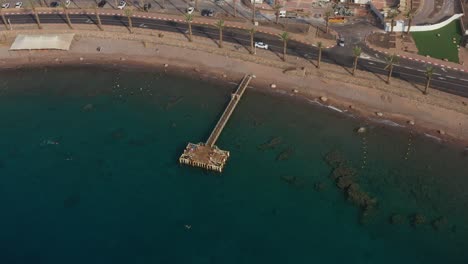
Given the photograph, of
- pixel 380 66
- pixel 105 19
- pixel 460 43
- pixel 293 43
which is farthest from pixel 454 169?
pixel 105 19

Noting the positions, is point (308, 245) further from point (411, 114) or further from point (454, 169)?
point (411, 114)

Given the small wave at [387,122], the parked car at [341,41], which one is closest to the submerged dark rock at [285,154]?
the small wave at [387,122]

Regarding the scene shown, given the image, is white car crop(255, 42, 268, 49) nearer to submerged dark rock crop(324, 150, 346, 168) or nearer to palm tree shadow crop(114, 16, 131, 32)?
palm tree shadow crop(114, 16, 131, 32)

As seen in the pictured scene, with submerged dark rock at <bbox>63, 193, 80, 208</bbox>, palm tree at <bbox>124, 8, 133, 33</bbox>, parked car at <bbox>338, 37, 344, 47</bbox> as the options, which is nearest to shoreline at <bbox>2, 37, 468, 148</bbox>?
palm tree at <bbox>124, 8, 133, 33</bbox>

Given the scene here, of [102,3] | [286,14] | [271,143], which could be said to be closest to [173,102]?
[271,143]

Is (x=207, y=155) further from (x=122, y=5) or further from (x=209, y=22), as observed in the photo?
(x=122, y=5)

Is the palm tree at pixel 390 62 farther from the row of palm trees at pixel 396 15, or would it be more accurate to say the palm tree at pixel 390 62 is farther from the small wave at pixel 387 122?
the row of palm trees at pixel 396 15
